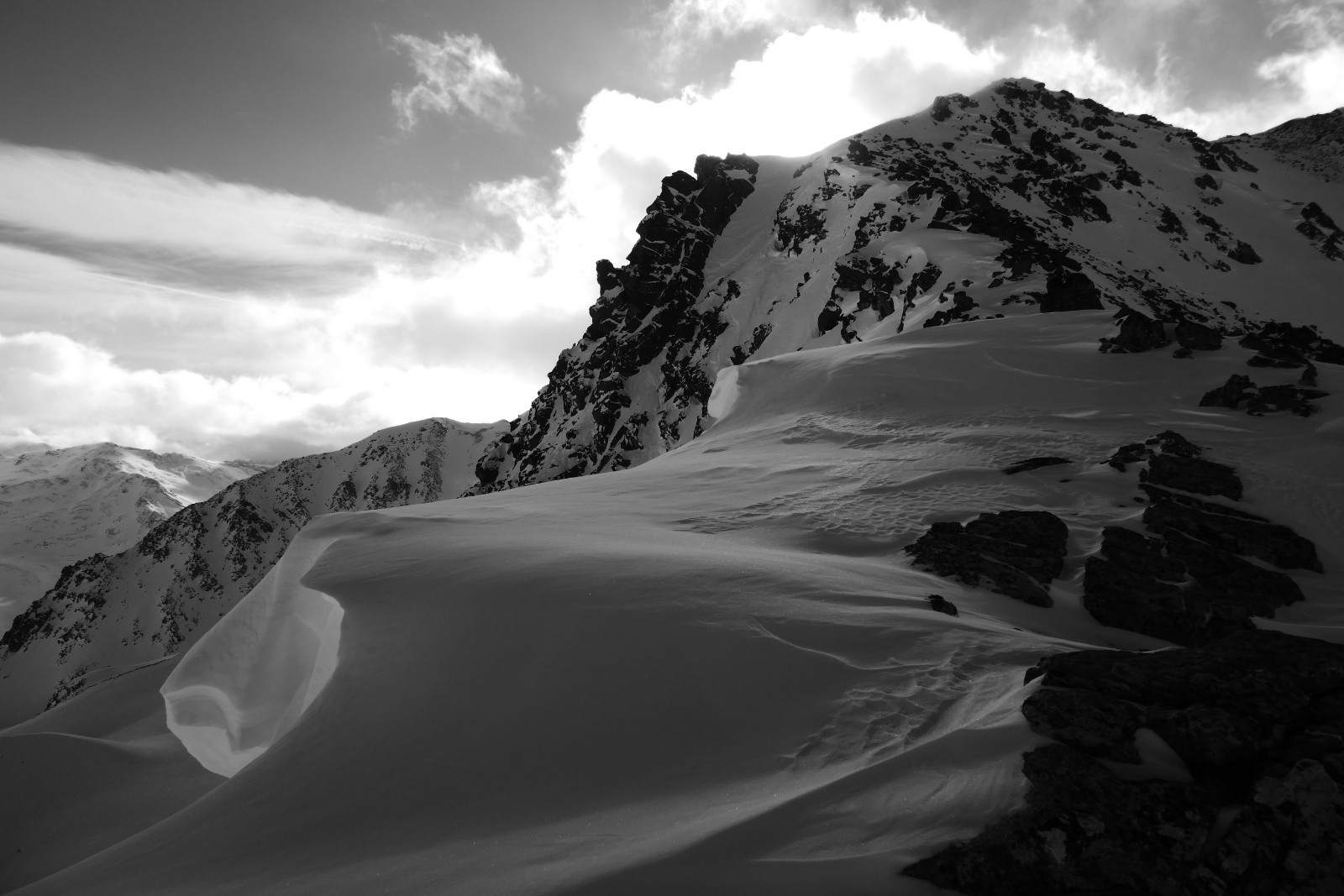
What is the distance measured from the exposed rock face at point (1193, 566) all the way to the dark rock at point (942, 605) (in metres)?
2.52

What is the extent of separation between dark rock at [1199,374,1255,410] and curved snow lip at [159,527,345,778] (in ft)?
53.5

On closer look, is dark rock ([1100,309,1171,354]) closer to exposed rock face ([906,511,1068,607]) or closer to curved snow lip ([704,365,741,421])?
exposed rock face ([906,511,1068,607])

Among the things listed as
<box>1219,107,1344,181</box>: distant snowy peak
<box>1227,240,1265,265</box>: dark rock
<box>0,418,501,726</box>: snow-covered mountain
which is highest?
<box>1219,107,1344,181</box>: distant snowy peak

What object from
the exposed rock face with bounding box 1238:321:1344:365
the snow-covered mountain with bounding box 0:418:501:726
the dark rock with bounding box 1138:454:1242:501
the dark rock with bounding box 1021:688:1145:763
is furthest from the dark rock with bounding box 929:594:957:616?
the snow-covered mountain with bounding box 0:418:501:726

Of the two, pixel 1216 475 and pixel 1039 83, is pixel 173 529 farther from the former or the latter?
pixel 1039 83

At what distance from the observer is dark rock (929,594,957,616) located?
6.38m

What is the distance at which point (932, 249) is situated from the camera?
31312mm

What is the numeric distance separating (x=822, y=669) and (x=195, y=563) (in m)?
133

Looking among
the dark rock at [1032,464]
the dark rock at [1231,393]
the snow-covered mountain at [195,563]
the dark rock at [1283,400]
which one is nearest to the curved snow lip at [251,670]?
the dark rock at [1032,464]

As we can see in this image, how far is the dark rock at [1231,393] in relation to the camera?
41.9 feet

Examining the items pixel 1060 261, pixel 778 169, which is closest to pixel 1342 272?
pixel 1060 261

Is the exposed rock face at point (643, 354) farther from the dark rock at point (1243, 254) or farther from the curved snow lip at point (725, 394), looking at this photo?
the dark rock at point (1243, 254)

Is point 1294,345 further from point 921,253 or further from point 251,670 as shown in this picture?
point 251,670

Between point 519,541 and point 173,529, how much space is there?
140 meters
